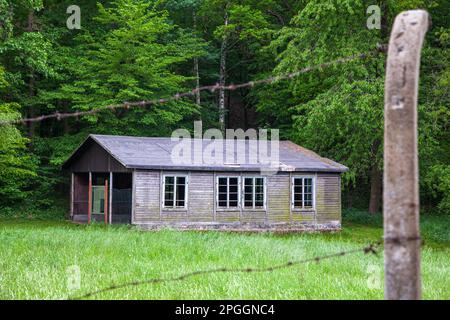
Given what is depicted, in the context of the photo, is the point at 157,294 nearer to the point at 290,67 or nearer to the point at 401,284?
the point at 401,284

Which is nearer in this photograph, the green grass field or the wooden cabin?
the green grass field

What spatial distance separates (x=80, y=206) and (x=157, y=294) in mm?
23472

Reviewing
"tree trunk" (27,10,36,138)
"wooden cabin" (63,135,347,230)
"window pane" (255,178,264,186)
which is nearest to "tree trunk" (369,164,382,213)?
"wooden cabin" (63,135,347,230)

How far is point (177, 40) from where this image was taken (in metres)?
39.2

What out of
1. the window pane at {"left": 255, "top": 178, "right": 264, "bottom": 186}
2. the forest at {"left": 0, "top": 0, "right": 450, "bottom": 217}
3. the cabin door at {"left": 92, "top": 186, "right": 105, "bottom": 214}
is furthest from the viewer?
the cabin door at {"left": 92, "top": 186, "right": 105, "bottom": 214}

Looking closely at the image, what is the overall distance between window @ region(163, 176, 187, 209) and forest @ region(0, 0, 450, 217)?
615 centimetres

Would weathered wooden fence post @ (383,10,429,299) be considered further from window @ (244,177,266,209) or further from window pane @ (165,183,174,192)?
window @ (244,177,266,209)

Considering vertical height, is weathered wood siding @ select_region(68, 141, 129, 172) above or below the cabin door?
above

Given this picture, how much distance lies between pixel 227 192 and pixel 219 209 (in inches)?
34.2

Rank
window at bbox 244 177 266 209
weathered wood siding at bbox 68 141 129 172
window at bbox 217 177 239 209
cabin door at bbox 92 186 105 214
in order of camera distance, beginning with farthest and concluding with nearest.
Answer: cabin door at bbox 92 186 105 214
window at bbox 244 177 266 209
window at bbox 217 177 239 209
weathered wood siding at bbox 68 141 129 172

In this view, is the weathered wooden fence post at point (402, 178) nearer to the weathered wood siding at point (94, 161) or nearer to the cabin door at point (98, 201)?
the weathered wood siding at point (94, 161)

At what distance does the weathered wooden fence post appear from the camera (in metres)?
4.07

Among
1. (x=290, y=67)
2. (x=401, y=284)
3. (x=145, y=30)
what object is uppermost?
(x=145, y=30)
